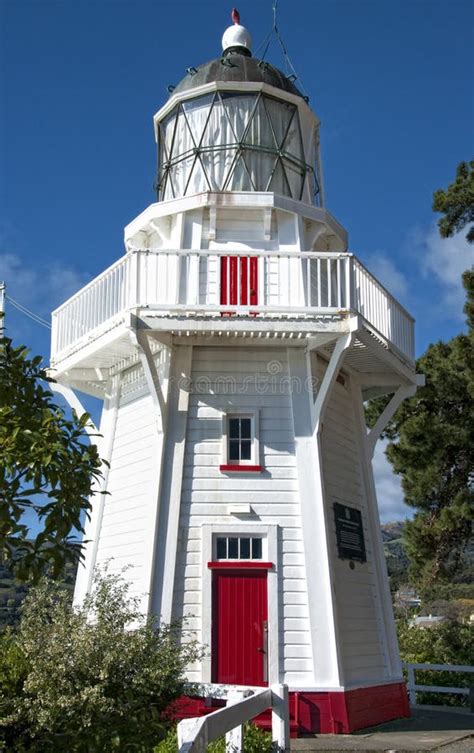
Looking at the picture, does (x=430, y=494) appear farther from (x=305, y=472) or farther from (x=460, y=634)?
(x=305, y=472)

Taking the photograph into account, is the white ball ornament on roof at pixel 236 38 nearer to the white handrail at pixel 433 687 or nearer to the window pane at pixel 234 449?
the window pane at pixel 234 449

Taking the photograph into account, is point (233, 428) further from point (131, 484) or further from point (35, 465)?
point (35, 465)

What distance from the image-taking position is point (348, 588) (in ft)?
45.2

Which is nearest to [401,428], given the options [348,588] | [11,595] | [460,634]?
[460,634]

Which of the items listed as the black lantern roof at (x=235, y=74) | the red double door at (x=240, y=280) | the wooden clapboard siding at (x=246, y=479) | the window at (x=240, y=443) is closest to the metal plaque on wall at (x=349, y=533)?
the wooden clapboard siding at (x=246, y=479)

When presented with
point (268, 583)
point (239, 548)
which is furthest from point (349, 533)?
point (239, 548)

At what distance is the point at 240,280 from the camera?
45.5 feet

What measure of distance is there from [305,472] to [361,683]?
3.17 metres

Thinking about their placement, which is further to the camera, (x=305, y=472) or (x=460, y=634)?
(x=460, y=634)

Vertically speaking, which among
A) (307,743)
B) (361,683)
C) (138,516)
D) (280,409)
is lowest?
(307,743)

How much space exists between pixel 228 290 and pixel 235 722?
7.99 meters

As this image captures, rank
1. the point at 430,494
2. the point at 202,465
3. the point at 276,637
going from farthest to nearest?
the point at 430,494 → the point at 202,465 → the point at 276,637

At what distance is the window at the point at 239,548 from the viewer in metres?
13.1

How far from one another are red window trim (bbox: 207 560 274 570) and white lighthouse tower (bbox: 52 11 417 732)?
0.06ft
